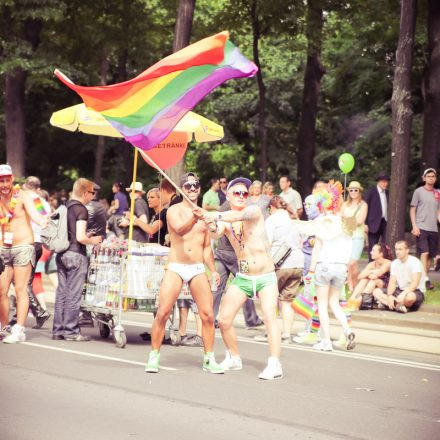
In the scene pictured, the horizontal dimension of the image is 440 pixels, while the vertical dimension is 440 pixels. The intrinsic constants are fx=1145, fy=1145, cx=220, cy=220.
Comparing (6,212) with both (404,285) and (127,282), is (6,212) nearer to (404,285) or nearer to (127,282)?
(127,282)

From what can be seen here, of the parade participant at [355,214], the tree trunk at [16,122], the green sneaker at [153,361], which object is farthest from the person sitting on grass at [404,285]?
the tree trunk at [16,122]

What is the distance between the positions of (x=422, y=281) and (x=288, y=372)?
627cm

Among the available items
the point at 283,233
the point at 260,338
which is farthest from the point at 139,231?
the point at 260,338

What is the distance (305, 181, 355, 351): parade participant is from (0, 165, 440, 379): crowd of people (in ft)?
0.04

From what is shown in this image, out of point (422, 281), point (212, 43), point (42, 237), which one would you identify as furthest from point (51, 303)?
point (212, 43)

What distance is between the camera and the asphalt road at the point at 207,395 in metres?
8.50

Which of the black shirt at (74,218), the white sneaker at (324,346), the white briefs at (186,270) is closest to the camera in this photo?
the white briefs at (186,270)

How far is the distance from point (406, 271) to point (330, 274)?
4051 mm

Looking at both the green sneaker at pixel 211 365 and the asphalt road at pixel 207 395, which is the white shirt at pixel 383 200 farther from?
the green sneaker at pixel 211 365

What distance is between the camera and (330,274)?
44.2ft

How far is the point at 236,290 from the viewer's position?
11.4 meters

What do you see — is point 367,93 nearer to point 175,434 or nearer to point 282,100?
point 282,100

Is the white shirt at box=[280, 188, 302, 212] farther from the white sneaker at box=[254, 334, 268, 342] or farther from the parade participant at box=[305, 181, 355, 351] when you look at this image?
the parade participant at box=[305, 181, 355, 351]

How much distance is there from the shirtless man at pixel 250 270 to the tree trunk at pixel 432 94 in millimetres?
14437
